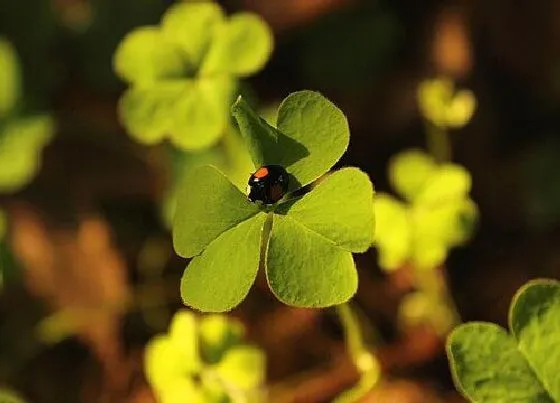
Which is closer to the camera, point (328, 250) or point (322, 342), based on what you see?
point (328, 250)

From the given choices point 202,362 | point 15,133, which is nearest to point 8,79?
point 15,133

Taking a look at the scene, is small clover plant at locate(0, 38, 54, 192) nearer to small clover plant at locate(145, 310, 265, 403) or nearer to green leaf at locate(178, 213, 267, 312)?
small clover plant at locate(145, 310, 265, 403)

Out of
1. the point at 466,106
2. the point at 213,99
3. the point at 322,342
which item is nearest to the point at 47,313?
the point at 322,342

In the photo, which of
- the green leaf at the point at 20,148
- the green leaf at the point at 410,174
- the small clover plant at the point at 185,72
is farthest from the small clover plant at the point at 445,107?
the green leaf at the point at 20,148

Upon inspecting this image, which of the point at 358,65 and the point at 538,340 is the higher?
the point at 538,340

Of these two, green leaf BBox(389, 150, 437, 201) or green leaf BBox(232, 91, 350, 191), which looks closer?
green leaf BBox(232, 91, 350, 191)

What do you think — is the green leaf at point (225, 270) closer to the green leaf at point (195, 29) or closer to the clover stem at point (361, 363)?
the clover stem at point (361, 363)

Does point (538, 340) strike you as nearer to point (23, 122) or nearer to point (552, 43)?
point (552, 43)

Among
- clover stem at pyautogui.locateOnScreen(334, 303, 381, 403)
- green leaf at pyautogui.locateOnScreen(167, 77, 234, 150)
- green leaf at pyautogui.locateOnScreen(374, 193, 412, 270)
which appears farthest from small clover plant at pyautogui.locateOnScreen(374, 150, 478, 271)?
green leaf at pyautogui.locateOnScreen(167, 77, 234, 150)
